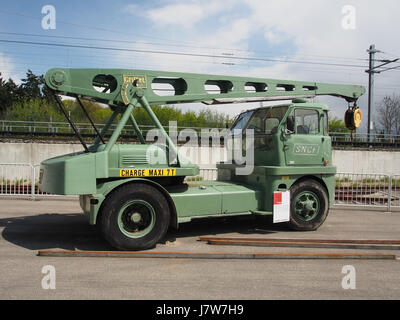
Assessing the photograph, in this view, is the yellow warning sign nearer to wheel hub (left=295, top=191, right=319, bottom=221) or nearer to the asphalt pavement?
the asphalt pavement

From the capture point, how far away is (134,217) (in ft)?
18.1

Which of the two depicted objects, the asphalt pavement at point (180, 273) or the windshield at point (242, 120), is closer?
the asphalt pavement at point (180, 273)

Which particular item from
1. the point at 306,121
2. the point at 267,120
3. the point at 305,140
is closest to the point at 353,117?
the point at 306,121

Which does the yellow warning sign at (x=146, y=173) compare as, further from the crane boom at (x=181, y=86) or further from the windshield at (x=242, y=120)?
the windshield at (x=242, y=120)

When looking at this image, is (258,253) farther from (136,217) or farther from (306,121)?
(306,121)

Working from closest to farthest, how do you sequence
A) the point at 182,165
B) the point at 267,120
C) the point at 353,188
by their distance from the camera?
the point at 182,165 < the point at 267,120 < the point at 353,188

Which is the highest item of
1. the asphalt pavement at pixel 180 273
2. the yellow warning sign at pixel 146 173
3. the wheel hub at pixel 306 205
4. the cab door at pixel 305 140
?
the cab door at pixel 305 140

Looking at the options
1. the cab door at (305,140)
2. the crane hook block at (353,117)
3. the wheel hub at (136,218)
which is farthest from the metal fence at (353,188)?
the wheel hub at (136,218)

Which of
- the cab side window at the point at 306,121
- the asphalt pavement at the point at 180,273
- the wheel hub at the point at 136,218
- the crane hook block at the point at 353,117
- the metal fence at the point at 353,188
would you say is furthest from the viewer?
the metal fence at the point at 353,188

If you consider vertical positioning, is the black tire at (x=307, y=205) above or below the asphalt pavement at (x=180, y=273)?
above

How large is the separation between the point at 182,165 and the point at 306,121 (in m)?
3.21

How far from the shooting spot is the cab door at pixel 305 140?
6.99m

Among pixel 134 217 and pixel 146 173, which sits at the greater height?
pixel 146 173
